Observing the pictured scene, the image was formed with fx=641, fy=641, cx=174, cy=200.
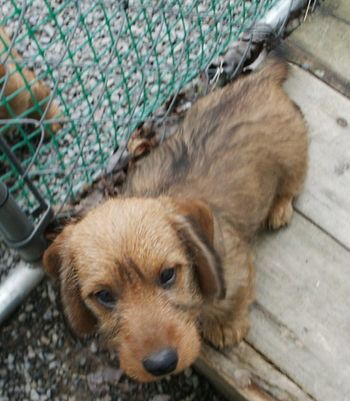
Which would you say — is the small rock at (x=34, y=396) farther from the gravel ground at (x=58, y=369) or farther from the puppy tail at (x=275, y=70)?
the puppy tail at (x=275, y=70)

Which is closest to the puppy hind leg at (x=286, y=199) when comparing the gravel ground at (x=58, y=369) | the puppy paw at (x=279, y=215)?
the puppy paw at (x=279, y=215)

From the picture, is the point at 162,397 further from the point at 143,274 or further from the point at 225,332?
the point at 143,274

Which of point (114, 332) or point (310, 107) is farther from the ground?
point (114, 332)

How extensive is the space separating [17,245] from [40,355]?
535mm

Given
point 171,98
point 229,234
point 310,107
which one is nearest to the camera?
point 229,234

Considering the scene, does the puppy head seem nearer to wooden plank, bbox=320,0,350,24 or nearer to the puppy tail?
the puppy tail

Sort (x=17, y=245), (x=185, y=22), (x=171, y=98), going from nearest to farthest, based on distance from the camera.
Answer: (x=17, y=245) < (x=171, y=98) < (x=185, y=22)

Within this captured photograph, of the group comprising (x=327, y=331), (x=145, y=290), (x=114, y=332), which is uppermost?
(x=145, y=290)

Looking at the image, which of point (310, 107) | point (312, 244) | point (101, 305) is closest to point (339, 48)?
point (310, 107)

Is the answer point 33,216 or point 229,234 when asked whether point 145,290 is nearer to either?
point 229,234

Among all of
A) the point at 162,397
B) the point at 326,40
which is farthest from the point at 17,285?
the point at 326,40

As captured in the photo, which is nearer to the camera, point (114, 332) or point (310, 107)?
point (114, 332)

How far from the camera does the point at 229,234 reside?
2490 millimetres

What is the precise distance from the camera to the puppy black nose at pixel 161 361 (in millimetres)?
1927
